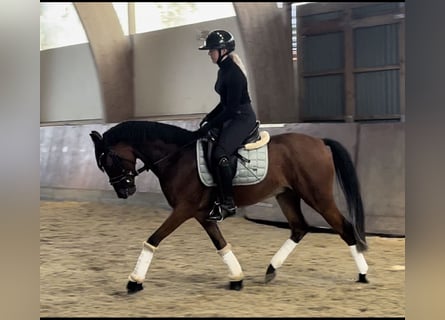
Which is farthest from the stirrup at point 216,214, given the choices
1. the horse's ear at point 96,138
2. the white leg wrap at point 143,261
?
the horse's ear at point 96,138

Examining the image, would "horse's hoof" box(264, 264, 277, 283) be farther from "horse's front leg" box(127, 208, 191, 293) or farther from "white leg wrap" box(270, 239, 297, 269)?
"horse's front leg" box(127, 208, 191, 293)

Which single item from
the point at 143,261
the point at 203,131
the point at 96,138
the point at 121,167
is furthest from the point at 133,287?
the point at 203,131

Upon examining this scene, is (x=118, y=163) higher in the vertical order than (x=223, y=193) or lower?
higher

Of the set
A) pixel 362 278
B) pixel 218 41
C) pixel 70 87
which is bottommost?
pixel 362 278

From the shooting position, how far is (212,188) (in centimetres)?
367

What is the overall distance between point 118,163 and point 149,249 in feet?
1.90

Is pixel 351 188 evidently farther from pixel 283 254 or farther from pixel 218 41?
pixel 218 41

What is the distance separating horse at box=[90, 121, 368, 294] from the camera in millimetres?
3496

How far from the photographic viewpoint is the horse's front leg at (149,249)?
350 centimetres

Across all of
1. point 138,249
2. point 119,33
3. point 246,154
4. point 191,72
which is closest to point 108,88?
point 119,33

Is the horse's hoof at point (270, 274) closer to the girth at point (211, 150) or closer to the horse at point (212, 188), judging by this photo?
the horse at point (212, 188)

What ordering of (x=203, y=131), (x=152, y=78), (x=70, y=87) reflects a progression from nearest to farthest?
(x=203, y=131)
(x=70, y=87)
(x=152, y=78)
